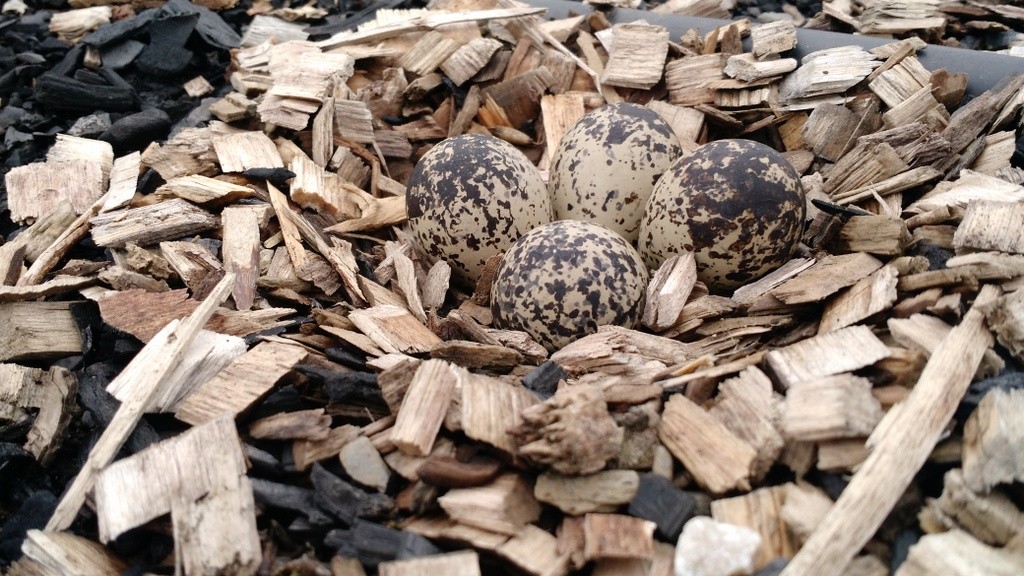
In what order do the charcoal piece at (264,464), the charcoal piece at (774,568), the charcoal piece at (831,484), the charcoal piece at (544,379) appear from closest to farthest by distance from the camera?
1. the charcoal piece at (774,568)
2. the charcoal piece at (831,484)
3. the charcoal piece at (264,464)
4. the charcoal piece at (544,379)

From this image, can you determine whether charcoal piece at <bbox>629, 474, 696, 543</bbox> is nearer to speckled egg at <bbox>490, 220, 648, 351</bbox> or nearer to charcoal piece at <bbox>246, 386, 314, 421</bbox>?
speckled egg at <bbox>490, 220, 648, 351</bbox>

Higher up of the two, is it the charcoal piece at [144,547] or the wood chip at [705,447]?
the wood chip at [705,447]

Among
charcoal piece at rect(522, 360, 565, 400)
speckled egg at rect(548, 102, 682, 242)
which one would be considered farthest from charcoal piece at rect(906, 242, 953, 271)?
charcoal piece at rect(522, 360, 565, 400)

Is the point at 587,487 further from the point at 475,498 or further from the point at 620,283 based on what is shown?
the point at 620,283

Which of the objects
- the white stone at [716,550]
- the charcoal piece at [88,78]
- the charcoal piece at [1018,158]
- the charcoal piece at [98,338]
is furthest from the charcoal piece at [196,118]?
the charcoal piece at [1018,158]

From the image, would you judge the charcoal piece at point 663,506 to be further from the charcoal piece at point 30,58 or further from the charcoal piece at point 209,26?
the charcoal piece at point 30,58

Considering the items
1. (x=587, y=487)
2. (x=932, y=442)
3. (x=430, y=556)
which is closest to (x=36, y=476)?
(x=430, y=556)
